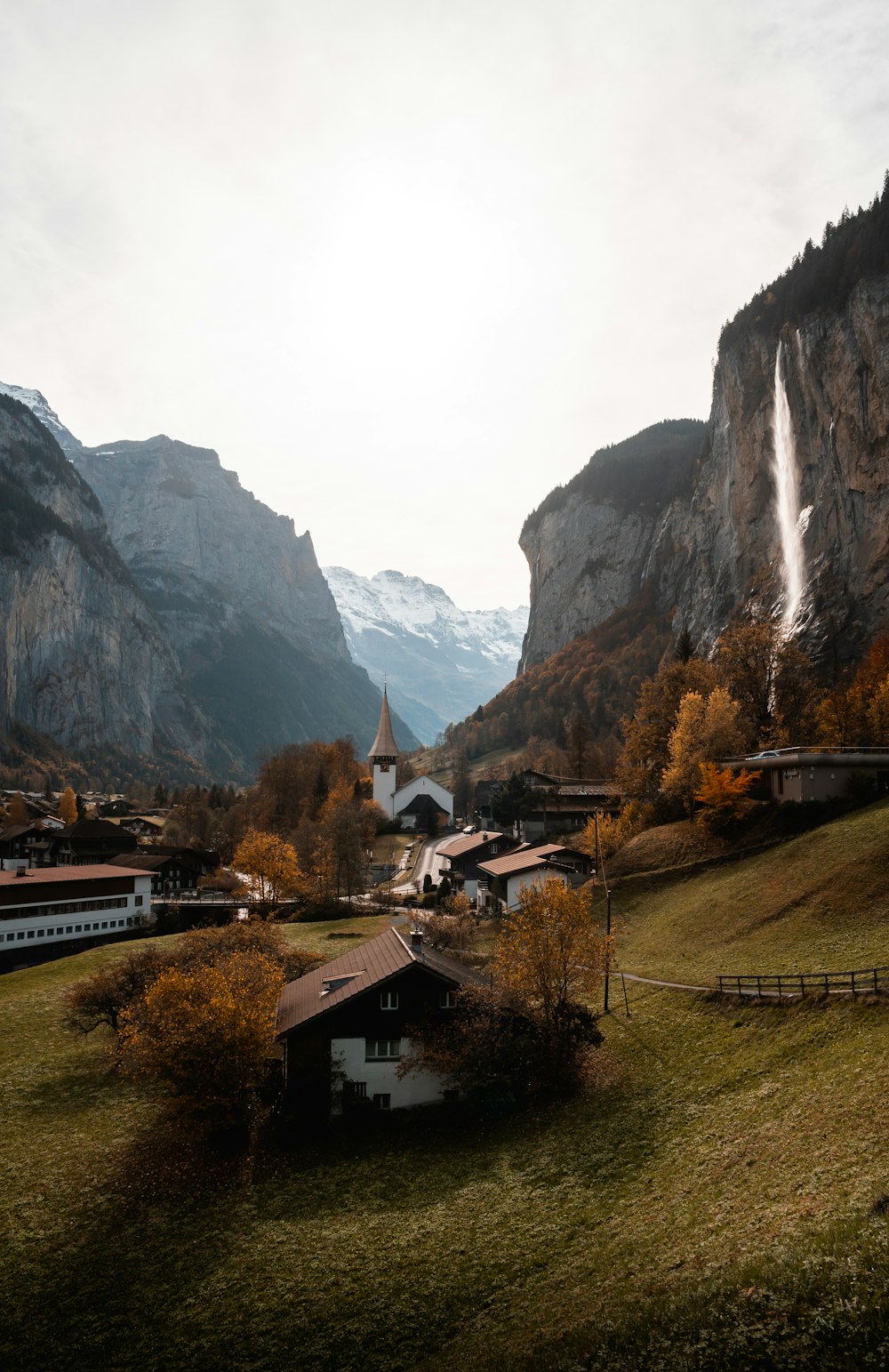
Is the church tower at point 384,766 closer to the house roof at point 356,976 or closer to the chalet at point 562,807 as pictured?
the chalet at point 562,807

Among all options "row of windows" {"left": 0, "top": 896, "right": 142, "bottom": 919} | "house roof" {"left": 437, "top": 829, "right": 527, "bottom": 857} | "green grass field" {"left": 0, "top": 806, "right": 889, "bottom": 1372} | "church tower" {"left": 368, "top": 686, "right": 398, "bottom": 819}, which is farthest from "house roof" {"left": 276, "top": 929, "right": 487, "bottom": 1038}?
"church tower" {"left": 368, "top": 686, "right": 398, "bottom": 819}

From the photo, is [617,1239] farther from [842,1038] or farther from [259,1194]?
[259,1194]

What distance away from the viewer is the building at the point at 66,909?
60531 millimetres

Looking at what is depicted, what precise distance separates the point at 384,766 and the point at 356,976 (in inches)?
3506

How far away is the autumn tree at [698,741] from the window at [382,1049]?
1369 inches

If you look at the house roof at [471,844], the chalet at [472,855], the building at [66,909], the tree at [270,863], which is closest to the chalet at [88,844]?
the building at [66,909]

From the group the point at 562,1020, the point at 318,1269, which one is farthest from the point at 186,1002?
the point at 562,1020

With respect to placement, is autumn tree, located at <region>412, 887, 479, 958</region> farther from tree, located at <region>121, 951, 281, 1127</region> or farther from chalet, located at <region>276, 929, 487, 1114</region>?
tree, located at <region>121, 951, 281, 1127</region>

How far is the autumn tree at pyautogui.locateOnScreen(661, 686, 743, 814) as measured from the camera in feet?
190

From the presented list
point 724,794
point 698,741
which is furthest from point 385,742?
point 724,794

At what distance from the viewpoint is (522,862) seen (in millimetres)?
59500

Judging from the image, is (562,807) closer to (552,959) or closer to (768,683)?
(768,683)

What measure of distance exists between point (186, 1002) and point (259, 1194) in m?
6.90

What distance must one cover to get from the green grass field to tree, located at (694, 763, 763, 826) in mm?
19141
